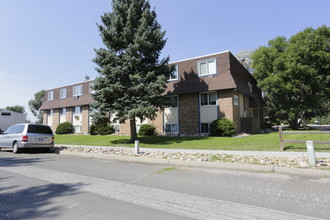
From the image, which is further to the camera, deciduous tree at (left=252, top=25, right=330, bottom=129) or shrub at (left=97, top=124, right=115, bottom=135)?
shrub at (left=97, top=124, right=115, bottom=135)

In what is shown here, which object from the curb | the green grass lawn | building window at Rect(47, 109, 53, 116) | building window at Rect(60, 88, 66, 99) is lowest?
the curb

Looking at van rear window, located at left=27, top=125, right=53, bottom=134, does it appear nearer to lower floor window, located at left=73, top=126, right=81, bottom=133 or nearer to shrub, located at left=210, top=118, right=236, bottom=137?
shrub, located at left=210, top=118, right=236, bottom=137

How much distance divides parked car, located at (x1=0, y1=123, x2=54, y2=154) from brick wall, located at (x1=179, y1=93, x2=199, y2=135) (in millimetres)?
10764

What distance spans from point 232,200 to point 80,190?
3.39 meters

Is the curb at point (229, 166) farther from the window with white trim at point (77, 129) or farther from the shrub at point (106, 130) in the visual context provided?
the window with white trim at point (77, 129)

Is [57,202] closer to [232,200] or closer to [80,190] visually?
[80,190]

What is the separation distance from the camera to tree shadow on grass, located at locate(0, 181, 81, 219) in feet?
11.4

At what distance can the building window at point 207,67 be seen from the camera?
17.8m

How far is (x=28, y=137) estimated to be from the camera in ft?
37.3

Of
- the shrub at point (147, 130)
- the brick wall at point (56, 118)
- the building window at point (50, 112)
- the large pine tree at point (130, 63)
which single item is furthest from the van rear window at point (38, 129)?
the building window at point (50, 112)

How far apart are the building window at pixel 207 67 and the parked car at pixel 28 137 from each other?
42.1ft

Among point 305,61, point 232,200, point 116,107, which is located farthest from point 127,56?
point 305,61

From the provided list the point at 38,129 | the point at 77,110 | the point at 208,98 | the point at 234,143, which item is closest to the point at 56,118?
the point at 77,110

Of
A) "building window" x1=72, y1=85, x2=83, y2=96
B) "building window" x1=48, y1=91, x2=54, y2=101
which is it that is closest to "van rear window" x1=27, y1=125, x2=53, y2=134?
"building window" x1=72, y1=85, x2=83, y2=96
